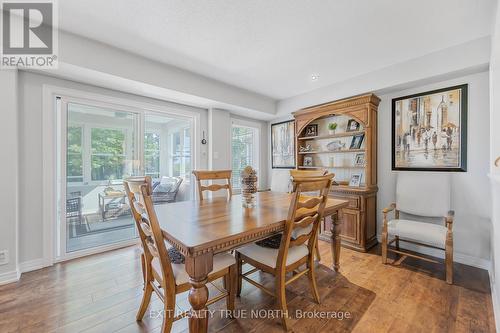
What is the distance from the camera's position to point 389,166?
305 centimetres

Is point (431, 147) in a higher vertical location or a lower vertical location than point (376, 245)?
higher

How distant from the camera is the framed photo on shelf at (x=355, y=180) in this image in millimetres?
3236

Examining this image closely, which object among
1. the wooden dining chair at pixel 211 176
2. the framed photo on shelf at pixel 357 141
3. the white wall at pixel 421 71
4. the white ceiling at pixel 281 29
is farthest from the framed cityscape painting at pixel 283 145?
the wooden dining chair at pixel 211 176

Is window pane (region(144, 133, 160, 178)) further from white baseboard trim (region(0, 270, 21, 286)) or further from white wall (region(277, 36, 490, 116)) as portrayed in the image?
white wall (region(277, 36, 490, 116))

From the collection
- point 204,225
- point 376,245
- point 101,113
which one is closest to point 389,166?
point 376,245

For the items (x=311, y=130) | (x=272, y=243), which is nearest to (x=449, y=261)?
(x=272, y=243)

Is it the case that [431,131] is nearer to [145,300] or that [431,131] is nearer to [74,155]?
[145,300]

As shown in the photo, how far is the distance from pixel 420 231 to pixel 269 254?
177 cm

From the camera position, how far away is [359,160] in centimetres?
327

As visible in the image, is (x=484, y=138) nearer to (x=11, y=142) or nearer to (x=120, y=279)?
(x=120, y=279)

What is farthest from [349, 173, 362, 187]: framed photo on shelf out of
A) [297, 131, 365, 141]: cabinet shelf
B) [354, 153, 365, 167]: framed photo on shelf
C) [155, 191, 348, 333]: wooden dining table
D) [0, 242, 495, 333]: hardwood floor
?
[155, 191, 348, 333]: wooden dining table

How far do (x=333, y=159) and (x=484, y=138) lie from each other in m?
1.75

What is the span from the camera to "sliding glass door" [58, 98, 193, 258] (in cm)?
265

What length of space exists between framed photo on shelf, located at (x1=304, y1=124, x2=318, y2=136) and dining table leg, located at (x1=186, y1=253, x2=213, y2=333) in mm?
3202
